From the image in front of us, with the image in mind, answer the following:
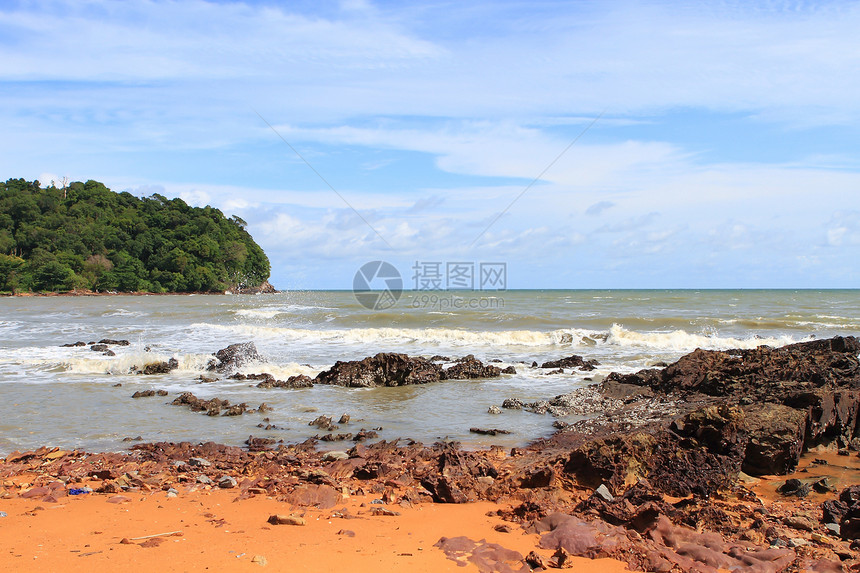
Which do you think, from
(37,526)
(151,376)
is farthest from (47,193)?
(37,526)

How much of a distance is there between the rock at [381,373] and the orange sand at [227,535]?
20.3 feet

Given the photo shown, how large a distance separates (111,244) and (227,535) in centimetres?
9188

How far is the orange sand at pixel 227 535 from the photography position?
10.7 feet

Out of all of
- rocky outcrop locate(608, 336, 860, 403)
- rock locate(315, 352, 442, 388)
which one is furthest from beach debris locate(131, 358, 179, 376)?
rocky outcrop locate(608, 336, 860, 403)

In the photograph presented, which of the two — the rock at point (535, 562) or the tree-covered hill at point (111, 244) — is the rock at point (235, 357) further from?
the tree-covered hill at point (111, 244)

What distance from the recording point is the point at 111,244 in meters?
83.0

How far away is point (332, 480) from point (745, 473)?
3.82m

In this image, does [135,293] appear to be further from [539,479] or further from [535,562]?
[535,562]

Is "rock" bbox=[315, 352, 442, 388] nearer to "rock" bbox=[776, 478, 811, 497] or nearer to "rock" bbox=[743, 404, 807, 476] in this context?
"rock" bbox=[743, 404, 807, 476]

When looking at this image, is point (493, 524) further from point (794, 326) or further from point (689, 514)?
point (794, 326)

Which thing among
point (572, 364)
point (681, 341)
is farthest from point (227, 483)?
point (681, 341)

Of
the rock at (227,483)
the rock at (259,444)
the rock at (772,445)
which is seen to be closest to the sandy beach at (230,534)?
the rock at (227,483)

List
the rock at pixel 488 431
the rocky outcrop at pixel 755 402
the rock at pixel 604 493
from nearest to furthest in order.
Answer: the rock at pixel 604 493, the rocky outcrop at pixel 755 402, the rock at pixel 488 431

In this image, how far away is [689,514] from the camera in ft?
13.4
